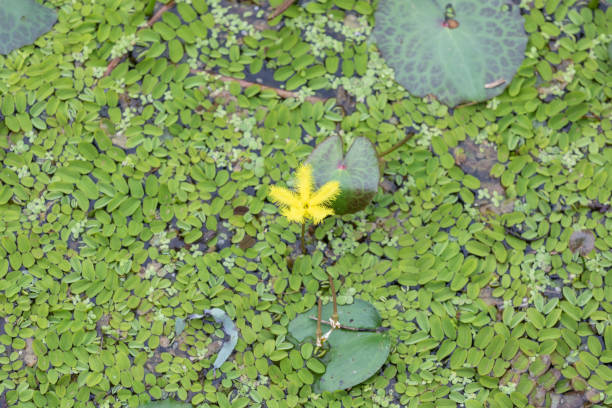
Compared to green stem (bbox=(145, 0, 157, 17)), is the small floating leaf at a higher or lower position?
lower

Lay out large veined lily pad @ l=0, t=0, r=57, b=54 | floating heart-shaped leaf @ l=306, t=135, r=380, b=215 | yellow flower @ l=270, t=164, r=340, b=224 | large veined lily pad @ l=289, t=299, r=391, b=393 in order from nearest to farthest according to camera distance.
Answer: yellow flower @ l=270, t=164, r=340, b=224 → large veined lily pad @ l=289, t=299, r=391, b=393 → floating heart-shaped leaf @ l=306, t=135, r=380, b=215 → large veined lily pad @ l=0, t=0, r=57, b=54

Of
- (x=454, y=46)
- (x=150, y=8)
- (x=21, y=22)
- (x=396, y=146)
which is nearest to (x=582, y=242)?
(x=396, y=146)

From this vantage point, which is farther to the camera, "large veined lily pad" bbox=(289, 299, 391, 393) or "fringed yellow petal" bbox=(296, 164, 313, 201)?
"large veined lily pad" bbox=(289, 299, 391, 393)

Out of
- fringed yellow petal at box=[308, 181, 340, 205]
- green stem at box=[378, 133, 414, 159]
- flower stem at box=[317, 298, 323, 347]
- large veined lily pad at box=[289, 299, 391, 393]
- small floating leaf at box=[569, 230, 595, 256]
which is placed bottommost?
small floating leaf at box=[569, 230, 595, 256]

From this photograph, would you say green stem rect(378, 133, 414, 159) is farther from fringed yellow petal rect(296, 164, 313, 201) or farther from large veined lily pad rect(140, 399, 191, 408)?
large veined lily pad rect(140, 399, 191, 408)

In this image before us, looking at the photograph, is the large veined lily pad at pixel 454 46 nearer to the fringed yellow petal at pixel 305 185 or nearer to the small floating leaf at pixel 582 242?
the small floating leaf at pixel 582 242

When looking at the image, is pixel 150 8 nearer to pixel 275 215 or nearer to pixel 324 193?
pixel 275 215

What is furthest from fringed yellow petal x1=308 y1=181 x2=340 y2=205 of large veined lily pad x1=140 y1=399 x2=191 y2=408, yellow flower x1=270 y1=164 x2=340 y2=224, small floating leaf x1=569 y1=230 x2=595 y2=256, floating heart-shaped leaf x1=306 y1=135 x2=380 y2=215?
small floating leaf x1=569 y1=230 x2=595 y2=256
